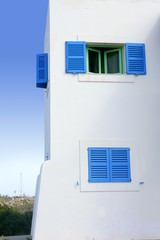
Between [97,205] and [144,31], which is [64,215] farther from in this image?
[144,31]

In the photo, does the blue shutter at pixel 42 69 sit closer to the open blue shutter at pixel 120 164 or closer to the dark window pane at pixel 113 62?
the dark window pane at pixel 113 62

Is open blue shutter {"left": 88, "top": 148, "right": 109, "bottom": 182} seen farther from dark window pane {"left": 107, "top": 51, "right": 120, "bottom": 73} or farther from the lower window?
dark window pane {"left": 107, "top": 51, "right": 120, "bottom": 73}

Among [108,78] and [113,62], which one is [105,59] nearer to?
[113,62]

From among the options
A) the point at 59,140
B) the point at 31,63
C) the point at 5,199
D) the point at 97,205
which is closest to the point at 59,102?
the point at 59,140

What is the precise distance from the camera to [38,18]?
49.3 feet

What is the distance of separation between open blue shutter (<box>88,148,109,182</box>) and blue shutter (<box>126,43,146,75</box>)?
7.85ft

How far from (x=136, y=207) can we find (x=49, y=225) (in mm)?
2277

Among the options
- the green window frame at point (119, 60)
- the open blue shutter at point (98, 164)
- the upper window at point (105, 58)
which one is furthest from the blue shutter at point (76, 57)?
the open blue shutter at point (98, 164)

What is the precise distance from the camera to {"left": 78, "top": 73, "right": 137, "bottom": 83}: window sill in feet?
34.1

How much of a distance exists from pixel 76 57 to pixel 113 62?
49.5 inches

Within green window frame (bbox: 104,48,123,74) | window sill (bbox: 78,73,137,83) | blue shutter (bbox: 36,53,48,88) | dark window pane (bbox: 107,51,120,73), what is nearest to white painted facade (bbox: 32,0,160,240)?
window sill (bbox: 78,73,137,83)

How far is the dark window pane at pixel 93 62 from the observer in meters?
11.0

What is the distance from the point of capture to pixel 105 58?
1120cm

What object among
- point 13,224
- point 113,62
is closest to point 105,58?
point 113,62
